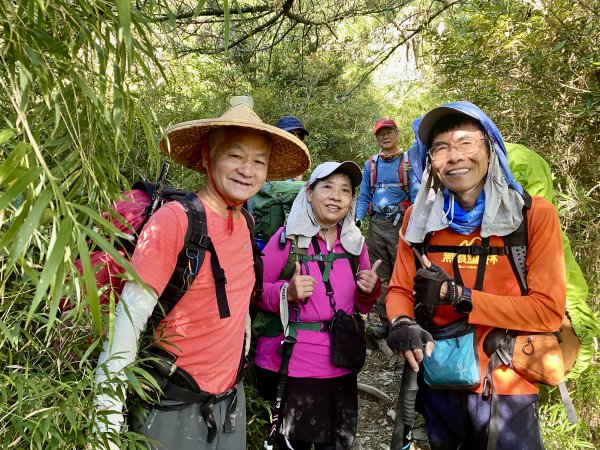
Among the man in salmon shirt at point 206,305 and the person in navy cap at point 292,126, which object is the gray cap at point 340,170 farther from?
the person in navy cap at point 292,126

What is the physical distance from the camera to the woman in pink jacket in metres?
2.34

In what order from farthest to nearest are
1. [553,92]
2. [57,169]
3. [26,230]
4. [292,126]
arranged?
[292,126] < [553,92] < [57,169] < [26,230]

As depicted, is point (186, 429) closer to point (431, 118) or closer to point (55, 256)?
point (55, 256)

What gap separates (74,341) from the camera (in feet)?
4.55

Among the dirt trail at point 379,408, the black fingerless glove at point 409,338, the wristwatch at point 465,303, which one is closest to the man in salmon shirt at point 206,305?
the black fingerless glove at point 409,338

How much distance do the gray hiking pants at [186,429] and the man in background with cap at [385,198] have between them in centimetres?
359

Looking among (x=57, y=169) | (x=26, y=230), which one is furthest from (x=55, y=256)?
(x=57, y=169)

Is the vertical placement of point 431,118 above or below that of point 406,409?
above

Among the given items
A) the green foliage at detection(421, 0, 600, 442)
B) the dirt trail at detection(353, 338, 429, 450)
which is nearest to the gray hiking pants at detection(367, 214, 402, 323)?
the dirt trail at detection(353, 338, 429, 450)

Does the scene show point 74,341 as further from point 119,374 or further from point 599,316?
point 599,316

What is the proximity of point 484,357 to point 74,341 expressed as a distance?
66.4 inches

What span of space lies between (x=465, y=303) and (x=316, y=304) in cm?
87

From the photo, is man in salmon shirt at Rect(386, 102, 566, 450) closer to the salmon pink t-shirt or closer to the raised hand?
the raised hand

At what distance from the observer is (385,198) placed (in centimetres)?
545
